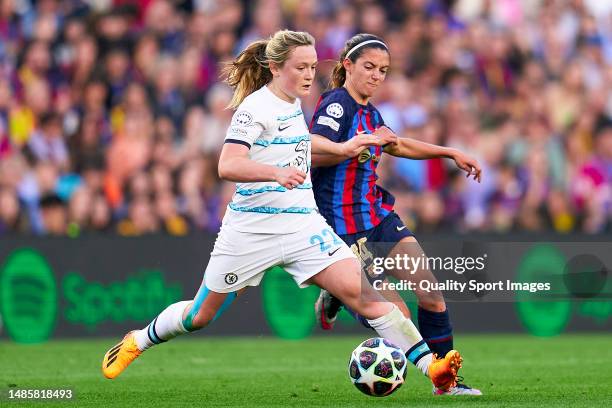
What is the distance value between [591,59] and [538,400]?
35.4 ft

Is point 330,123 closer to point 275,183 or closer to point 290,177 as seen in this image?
point 275,183

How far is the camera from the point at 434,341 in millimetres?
9383

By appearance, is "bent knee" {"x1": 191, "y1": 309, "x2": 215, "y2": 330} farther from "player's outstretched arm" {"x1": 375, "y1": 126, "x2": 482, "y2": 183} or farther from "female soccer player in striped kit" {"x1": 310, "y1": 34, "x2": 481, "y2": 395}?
"player's outstretched arm" {"x1": 375, "y1": 126, "x2": 482, "y2": 183}

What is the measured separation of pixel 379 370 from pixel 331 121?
5.87 ft

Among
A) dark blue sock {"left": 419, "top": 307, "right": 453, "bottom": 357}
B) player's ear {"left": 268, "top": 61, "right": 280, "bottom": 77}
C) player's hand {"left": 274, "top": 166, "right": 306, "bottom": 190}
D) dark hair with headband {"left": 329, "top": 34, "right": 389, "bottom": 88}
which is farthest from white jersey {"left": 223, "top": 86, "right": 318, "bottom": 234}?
dark blue sock {"left": 419, "top": 307, "right": 453, "bottom": 357}

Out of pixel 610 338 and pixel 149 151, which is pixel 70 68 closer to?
pixel 149 151

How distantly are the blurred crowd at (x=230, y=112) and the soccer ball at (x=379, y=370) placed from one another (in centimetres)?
727

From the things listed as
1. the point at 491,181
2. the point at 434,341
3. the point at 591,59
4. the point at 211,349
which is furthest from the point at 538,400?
the point at 591,59

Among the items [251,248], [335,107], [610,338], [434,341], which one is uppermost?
[335,107]

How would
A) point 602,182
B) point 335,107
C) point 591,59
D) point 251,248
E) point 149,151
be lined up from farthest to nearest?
point 591,59 < point 602,182 < point 149,151 < point 335,107 < point 251,248

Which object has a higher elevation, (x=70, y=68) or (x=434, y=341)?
(x=70, y=68)

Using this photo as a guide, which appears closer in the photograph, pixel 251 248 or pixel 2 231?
pixel 251 248

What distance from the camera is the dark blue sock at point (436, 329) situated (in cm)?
935

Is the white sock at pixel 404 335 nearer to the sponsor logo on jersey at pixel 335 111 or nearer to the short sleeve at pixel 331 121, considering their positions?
the short sleeve at pixel 331 121
